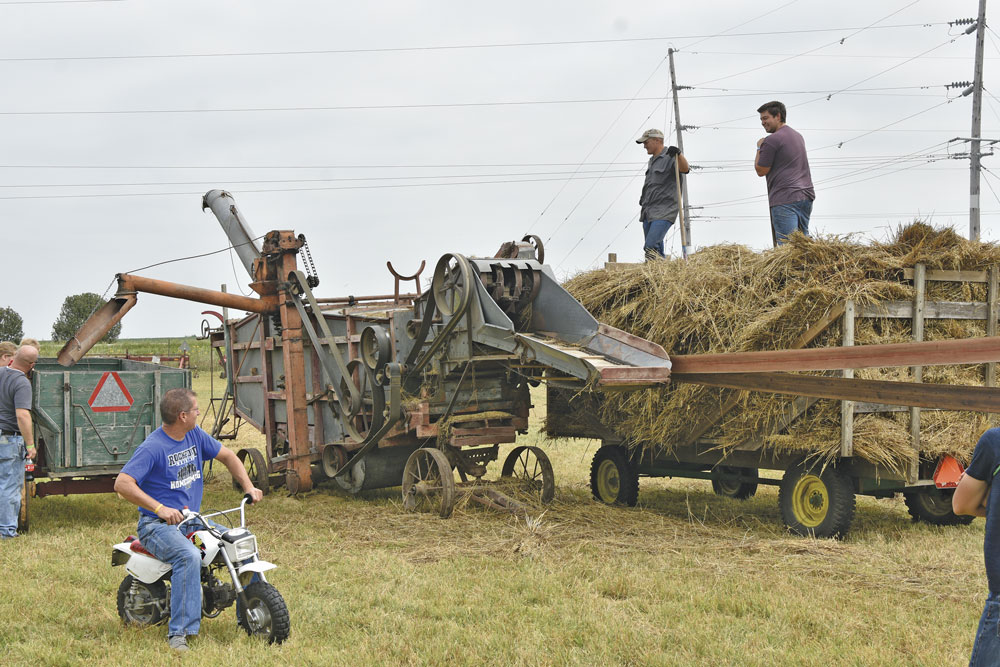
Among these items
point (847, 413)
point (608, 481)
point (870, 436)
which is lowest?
point (608, 481)

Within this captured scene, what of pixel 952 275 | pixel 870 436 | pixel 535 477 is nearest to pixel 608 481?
pixel 535 477

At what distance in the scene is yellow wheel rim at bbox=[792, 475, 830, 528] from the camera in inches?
309

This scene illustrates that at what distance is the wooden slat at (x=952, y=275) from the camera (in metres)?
7.73

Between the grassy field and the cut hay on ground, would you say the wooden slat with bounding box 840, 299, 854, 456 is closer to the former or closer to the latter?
the cut hay on ground

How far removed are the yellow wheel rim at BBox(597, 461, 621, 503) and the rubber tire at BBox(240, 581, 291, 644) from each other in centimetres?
582

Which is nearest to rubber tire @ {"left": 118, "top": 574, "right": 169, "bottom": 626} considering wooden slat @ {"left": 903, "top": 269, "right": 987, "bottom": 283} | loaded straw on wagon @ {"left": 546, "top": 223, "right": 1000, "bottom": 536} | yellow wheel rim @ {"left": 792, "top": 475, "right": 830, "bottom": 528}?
loaded straw on wagon @ {"left": 546, "top": 223, "right": 1000, "bottom": 536}

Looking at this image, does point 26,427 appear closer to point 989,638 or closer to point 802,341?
point 802,341

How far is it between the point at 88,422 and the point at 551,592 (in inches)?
211

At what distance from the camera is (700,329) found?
826 centimetres

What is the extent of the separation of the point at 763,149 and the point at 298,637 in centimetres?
652

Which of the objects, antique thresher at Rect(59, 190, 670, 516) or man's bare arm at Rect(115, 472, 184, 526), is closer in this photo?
man's bare arm at Rect(115, 472, 184, 526)

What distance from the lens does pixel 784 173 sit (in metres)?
9.12

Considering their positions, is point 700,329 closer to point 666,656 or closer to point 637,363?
point 637,363

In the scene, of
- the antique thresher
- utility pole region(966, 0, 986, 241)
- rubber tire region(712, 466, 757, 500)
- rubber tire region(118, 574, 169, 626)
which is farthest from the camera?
utility pole region(966, 0, 986, 241)
